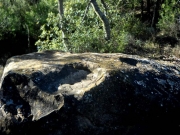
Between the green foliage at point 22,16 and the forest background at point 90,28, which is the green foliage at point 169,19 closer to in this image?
the forest background at point 90,28

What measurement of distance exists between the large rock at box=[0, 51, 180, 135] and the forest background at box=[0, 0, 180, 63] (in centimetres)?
392

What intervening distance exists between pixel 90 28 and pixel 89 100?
5.01m

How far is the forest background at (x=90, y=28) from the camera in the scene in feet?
27.6

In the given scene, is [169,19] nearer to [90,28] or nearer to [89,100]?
[90,28]

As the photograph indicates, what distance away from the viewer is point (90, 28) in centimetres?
857

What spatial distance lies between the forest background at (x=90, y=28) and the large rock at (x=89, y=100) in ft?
12.9

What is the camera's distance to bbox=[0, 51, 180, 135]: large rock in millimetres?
3748

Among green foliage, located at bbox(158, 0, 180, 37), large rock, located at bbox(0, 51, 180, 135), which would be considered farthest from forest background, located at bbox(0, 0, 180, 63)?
large rock, located at bbox(0, 51, 180, 135)

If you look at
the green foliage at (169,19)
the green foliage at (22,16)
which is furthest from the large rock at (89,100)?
the green foliage at (22,16)

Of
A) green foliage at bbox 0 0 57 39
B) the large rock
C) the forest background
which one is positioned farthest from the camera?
green foliage at bbox 0 0 57 39

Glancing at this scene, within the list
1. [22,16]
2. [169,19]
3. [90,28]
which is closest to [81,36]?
[90,28]

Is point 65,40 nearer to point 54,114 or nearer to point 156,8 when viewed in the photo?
point 54,114

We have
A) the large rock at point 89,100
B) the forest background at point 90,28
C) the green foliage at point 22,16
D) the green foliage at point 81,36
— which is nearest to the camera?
the large rock at point 89,100

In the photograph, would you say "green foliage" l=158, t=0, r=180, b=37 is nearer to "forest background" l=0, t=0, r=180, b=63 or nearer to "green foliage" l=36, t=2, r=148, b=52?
"forest background" l=0, t=0, r=180, b=63
